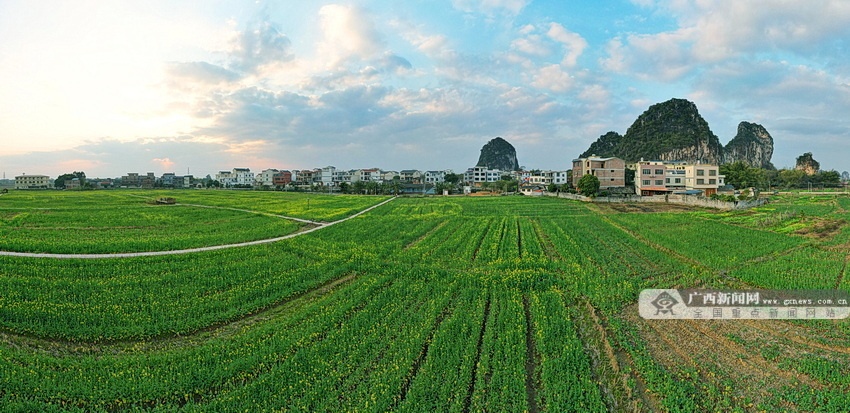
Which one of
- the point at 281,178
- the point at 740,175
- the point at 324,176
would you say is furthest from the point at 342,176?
the point at 740,175

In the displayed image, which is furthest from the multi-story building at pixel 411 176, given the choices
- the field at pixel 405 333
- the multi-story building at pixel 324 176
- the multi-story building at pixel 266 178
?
the field at pixel 405 333

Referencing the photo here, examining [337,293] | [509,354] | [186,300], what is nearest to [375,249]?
[337,293]

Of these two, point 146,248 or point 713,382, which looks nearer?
point 713,382

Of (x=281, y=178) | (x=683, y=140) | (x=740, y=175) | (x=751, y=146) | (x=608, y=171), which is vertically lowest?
(x=740, y=175)

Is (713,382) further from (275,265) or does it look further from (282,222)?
(282,222)

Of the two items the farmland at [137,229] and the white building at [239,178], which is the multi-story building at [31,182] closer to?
the white building at [239,178]

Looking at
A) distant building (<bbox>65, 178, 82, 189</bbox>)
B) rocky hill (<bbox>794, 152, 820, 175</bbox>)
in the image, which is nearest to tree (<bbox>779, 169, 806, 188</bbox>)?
rocky hill (<bbox>794, 152, 820, 175</bbox>)

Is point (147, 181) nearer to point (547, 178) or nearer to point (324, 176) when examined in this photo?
point (324, 176)
